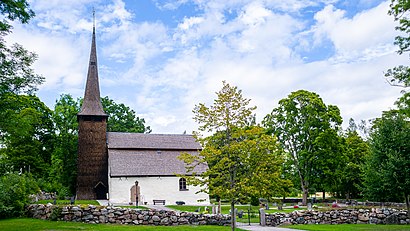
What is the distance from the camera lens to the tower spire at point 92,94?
40.8 meters

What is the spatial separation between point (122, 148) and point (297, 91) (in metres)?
20.4

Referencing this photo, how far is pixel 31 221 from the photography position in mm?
20109

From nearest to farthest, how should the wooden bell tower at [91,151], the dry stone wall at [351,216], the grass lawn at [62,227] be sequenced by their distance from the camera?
the grass lawn at [62,227] < the dry stone wall at [351,216] < the wooden bell tower at [91,151]

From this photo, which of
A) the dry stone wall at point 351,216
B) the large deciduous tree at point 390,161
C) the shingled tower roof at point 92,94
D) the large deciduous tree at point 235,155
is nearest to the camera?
the large deciduous tree at point 235,155

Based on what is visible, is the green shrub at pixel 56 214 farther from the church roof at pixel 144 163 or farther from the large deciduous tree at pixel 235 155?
the church roof at pixel 144 163

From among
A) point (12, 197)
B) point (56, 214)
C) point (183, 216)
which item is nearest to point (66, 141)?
point (12, 197)

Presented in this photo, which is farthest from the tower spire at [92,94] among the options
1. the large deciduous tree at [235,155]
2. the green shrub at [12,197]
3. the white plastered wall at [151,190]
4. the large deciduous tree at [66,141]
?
the large deciduous tree at [235,155]

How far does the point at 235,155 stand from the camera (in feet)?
45.8

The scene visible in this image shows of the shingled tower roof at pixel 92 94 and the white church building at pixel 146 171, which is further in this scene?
the shingled tower roof at pixel 92 94

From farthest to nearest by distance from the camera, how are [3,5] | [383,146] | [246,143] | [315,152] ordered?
[315,152]
[383,146]
[3,5]
[246,143]

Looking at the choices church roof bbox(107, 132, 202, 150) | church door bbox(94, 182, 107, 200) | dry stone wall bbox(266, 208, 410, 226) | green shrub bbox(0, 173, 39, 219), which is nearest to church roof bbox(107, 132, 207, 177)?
church roof bbox(107, 132, 202, 150)

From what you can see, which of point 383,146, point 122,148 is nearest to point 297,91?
point 383,146

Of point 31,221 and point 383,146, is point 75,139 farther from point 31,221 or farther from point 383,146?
point 383,146

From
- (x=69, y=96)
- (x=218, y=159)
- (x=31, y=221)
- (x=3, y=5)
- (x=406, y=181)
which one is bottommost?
(x=31, y=221)
